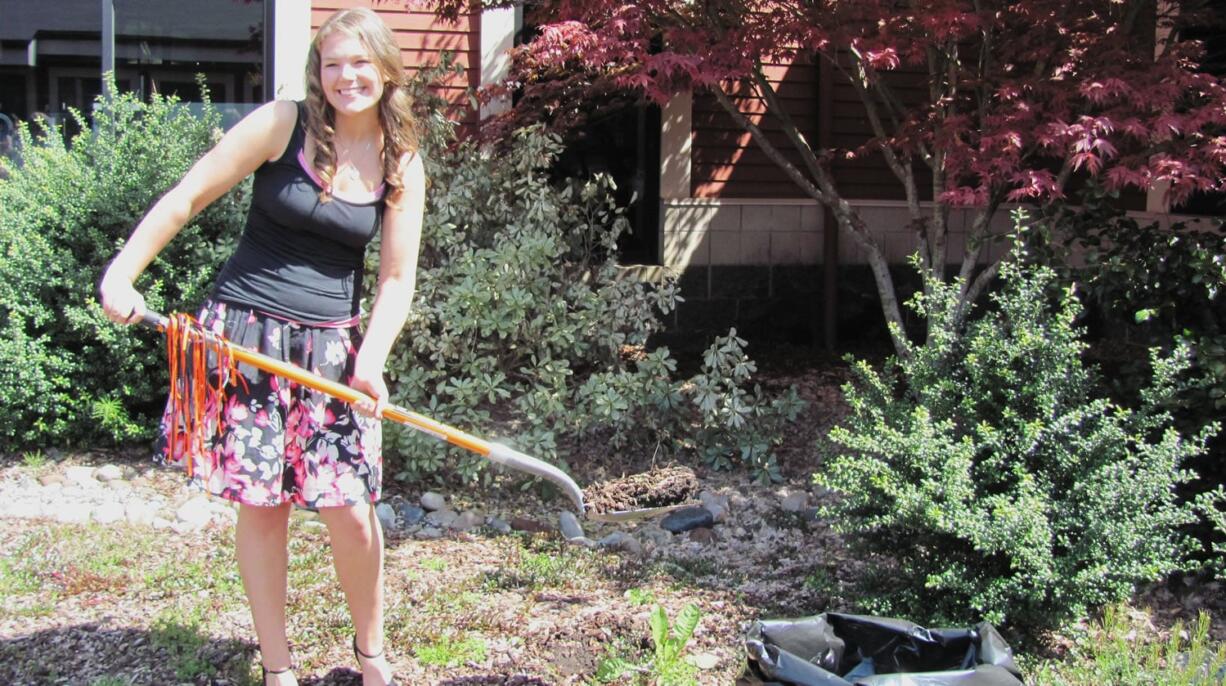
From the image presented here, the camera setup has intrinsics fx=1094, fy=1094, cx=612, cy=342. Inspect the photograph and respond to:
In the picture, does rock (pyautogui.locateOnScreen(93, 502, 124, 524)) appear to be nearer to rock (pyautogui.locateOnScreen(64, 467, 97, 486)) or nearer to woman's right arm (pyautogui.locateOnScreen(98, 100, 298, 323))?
rock (pyautogui.locateOnScreen(64, 467, 97, 486))

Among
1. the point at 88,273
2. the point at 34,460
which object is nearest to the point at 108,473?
the point at 34,460

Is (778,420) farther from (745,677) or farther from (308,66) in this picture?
(308,66)

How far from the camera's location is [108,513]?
4.40 meters

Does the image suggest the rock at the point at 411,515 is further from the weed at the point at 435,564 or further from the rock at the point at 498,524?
the weed at the point at 435,564

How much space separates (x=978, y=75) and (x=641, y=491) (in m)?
2.57

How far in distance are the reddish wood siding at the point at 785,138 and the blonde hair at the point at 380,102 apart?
524cm

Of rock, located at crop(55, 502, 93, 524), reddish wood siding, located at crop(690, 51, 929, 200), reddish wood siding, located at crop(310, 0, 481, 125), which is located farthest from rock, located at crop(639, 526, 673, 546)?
reddish wood siding, located at crop(690, 51, 929, 200)

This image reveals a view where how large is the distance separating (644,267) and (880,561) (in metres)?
4.15

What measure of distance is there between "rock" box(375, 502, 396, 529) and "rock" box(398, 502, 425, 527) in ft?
0.13

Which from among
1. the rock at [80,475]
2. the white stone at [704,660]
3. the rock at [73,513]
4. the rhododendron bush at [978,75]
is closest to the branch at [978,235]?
the rhododendron bush at [978,75]

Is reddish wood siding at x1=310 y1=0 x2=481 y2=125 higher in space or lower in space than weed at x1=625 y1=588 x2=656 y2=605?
higher

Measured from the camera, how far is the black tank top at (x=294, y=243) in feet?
8.48

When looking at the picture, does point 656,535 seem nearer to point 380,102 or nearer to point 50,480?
point 380,102

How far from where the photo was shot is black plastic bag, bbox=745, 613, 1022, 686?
103 inches
